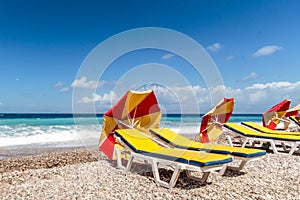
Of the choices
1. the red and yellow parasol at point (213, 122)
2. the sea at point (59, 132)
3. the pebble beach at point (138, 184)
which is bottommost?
the sea at point (59, 132)

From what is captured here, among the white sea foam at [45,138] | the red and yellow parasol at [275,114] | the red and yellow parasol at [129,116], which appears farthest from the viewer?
the white sea foam at [45,138]

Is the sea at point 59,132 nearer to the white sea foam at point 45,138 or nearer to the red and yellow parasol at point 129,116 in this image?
the white sea foam at point 45,138

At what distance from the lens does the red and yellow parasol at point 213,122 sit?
24.8 ft

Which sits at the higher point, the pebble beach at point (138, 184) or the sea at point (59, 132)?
the pebble beach at point (138, 184)

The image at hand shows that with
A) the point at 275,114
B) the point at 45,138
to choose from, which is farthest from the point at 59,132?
the point at 275,114

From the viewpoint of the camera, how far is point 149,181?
404 cm

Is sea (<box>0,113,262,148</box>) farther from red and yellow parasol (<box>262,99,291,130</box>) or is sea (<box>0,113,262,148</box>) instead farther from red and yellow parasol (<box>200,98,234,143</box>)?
red and yellow parasol (<box>262,99,291,130</box>)

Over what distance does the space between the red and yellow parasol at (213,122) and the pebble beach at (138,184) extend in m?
2.41

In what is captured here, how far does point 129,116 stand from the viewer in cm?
601

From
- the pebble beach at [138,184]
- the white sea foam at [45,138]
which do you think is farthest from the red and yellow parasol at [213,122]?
the white sea foam at [45,138]

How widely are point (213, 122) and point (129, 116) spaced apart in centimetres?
289

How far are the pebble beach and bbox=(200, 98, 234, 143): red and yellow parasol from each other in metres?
2.41

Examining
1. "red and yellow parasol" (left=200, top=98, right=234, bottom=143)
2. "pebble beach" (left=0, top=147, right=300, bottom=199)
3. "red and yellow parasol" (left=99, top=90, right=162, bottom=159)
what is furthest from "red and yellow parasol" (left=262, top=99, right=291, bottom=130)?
"red and yellow parasol" (left=99, top=90, right=162, bottom=159)

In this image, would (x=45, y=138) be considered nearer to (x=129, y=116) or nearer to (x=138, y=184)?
(x=129, y=116)
